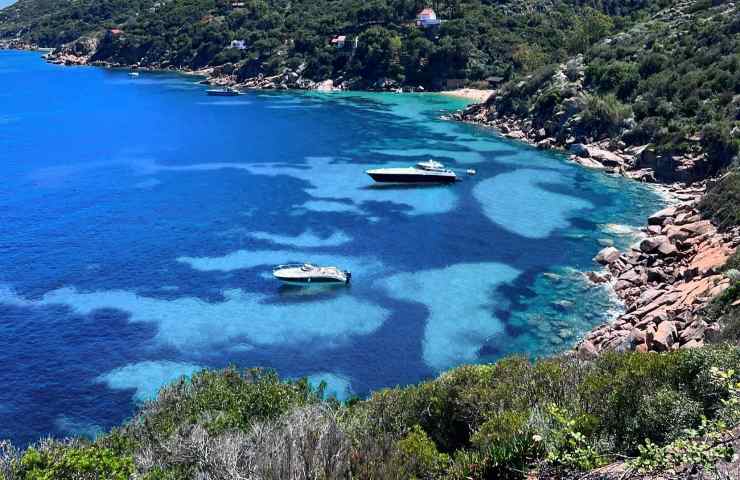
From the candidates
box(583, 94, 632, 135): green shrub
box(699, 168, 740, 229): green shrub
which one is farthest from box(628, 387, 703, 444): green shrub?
box(583, 94, 632, 135): green shrub

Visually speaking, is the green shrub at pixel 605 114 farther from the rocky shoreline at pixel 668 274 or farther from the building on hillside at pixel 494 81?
the building on hillside at pixel 494 81

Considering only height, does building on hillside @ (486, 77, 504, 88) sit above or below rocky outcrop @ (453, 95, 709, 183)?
above

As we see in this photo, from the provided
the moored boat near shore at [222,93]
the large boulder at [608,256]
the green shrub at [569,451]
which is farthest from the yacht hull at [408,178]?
the moored boat near shore at [222,93]

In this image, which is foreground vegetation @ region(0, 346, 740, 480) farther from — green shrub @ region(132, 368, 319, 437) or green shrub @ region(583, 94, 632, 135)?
green shrub @ region(583, 94, 632, 135)

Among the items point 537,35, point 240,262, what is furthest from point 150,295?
point 537,35

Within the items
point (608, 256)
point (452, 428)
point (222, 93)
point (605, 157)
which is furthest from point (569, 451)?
point (222, 93)
